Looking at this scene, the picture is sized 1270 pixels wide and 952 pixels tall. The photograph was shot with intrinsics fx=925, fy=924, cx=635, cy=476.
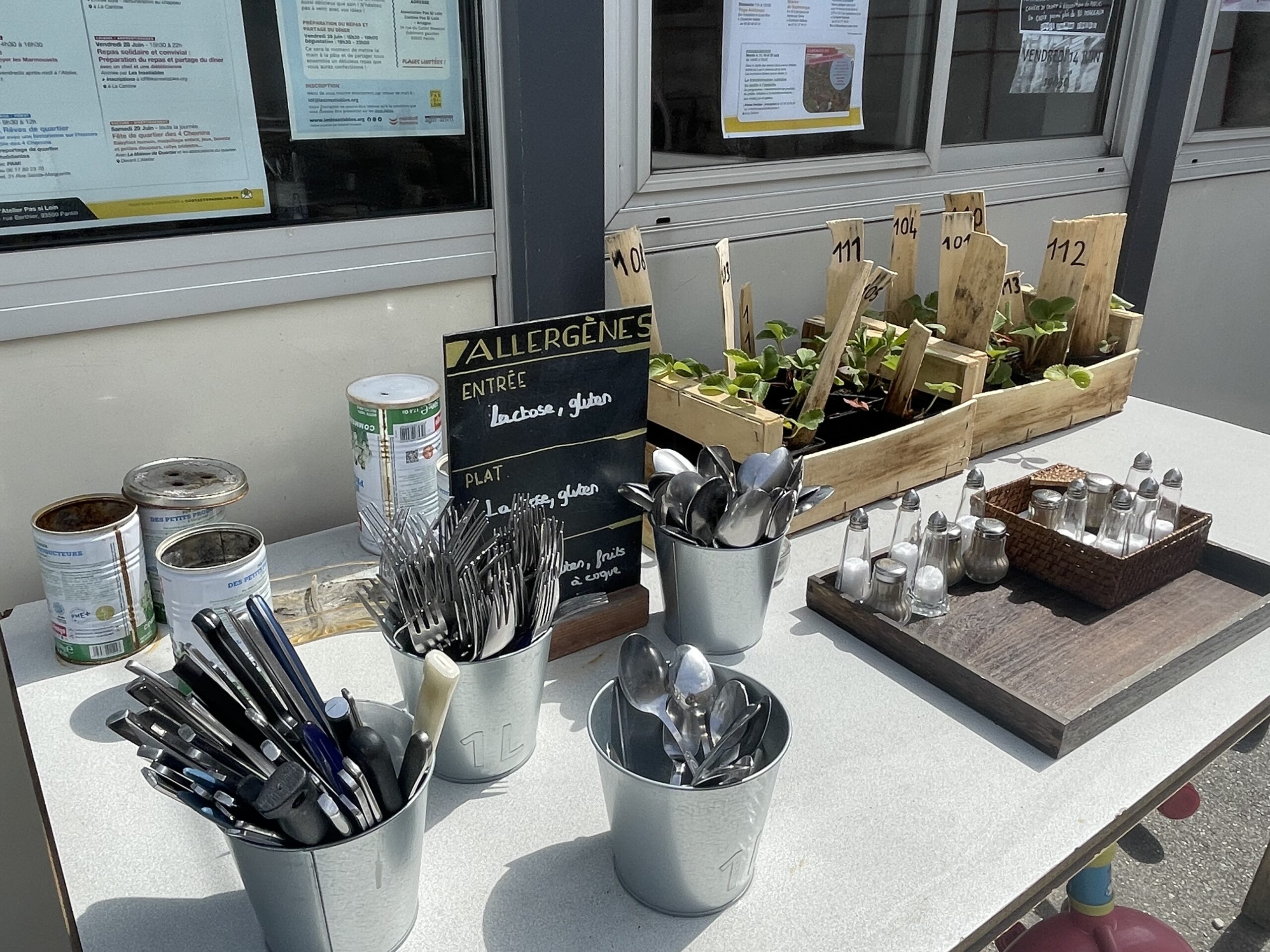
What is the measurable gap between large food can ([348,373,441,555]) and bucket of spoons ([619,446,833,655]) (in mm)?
226

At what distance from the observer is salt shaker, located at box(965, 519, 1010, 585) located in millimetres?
986

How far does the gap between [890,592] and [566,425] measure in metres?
0.36

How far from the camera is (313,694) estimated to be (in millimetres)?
573

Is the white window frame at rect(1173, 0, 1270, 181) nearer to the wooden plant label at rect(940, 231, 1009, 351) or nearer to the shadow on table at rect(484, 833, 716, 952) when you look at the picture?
the wooden plant label at rect(940, 231, 1009, 351)

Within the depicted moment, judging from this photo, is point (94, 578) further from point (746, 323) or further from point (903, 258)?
point (903, 258)

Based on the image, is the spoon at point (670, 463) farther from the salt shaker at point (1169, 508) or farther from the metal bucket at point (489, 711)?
the salt shaker at point (1169, 508)

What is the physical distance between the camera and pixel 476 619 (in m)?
0.67

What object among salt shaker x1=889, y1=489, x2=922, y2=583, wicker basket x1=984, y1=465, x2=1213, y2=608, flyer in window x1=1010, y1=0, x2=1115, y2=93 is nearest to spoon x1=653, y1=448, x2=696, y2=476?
salt shaker x1=889, y1=489, x2=922, y2=583

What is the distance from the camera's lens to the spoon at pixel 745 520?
0.81m

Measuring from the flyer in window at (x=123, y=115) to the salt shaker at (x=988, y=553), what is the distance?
0.87 metres

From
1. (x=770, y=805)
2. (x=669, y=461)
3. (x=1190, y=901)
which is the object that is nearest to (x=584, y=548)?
(x=669, y=461)

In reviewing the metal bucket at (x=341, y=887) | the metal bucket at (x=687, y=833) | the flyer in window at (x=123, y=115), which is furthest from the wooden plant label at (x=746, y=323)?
the metal bucket at (x=341, y=887)

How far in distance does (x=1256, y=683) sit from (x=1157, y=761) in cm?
18

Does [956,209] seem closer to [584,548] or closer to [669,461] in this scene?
[669,461]
